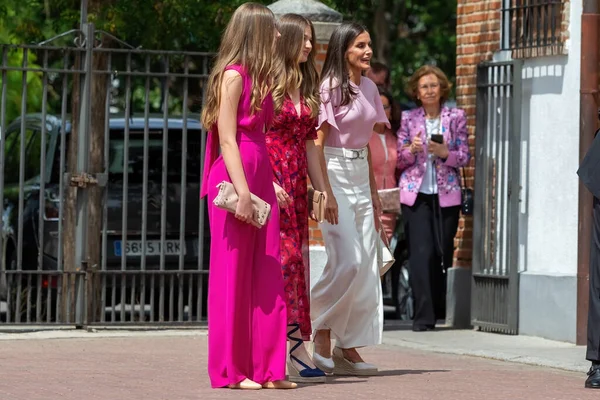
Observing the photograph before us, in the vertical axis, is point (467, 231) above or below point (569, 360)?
above

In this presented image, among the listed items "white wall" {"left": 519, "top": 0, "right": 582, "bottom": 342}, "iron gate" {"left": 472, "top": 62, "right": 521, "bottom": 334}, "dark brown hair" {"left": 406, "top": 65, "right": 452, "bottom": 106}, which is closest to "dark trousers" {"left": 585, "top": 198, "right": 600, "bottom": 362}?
"white wall" {"left": 519, "top": 0, "right": 582, "bottom": 342}

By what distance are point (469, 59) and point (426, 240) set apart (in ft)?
5.34

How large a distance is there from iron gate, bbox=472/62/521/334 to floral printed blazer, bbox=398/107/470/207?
16cm

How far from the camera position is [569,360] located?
10555 mm

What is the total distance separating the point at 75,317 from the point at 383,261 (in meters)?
3.48

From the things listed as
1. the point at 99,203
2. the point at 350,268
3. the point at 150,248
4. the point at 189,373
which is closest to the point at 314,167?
the point at 350,268

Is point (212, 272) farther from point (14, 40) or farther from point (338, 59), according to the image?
point (14, 40)

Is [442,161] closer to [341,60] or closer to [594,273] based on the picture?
[341,60]

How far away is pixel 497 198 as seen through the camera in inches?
504

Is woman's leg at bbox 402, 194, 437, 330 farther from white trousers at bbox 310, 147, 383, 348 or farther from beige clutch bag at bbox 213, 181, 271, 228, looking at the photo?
beige clutch bag at bbox 213, 181, 271, 228

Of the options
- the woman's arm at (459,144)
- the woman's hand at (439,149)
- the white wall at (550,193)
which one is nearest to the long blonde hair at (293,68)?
the white wall at (550,193)

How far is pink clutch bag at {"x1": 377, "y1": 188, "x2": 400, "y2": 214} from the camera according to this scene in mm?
12041

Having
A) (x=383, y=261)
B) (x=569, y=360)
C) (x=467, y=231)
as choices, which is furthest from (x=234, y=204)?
(x=467, y=231)

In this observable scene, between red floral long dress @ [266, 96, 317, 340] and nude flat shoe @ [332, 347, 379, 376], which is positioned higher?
red floral long dress @ [266, 96, 317, 340]
